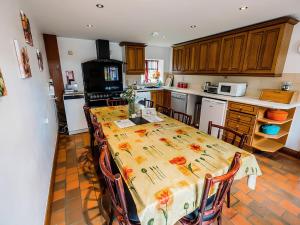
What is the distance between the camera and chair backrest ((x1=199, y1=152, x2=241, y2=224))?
2.63 feet

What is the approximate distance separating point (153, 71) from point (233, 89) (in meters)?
2.85

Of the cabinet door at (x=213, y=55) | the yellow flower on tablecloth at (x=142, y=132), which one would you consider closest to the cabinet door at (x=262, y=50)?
the cabinet door at (x=213, y=55)

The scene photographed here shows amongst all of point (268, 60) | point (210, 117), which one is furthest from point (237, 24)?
point (210, 117)

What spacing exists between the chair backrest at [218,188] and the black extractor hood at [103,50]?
12.3 ft

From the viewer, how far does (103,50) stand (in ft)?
12.9

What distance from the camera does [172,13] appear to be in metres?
2.12

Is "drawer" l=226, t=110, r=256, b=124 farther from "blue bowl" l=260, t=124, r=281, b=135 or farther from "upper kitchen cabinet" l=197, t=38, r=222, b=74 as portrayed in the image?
"upper kitchen cabinet" l=197, t=38, r=222, b=74

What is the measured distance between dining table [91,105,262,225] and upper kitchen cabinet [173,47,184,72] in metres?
3.09

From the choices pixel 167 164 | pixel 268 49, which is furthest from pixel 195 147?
pixel 268 49

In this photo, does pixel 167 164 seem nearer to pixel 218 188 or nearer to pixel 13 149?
pixel 218 188

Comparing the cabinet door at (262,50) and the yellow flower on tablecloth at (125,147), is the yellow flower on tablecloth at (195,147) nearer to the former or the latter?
the yellow flower on tablecloth at (125,147)

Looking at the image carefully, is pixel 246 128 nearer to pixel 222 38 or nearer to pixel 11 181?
pixel 222 38

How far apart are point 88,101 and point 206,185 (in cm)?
348

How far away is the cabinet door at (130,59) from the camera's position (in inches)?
165
